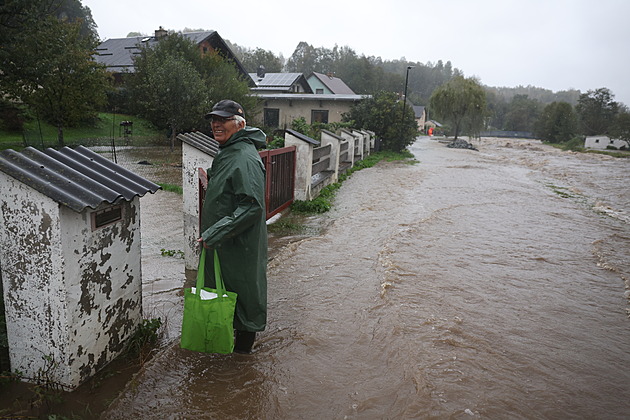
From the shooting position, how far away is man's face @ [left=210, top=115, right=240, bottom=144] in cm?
313

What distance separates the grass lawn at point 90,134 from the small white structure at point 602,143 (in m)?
44.2

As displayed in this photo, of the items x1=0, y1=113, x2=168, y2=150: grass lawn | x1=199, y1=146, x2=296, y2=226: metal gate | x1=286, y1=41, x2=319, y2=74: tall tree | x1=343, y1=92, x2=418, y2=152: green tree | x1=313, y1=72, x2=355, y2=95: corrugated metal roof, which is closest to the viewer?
x1=199, y1=146, x2=296, y2=226: metal gate

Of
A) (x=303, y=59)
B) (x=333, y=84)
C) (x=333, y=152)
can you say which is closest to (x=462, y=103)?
(x=333, y=84)

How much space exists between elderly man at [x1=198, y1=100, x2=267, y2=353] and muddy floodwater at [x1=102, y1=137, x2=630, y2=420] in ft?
2.03

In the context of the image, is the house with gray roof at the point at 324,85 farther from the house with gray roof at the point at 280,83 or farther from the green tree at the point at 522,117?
the green tree at the point at 522,117

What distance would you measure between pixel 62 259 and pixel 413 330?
10.4ft

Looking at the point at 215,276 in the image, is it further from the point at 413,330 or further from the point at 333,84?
the point at 333,84

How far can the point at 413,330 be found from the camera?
4348 millimetres

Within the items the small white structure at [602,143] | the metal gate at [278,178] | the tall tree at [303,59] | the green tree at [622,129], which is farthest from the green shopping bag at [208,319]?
the tall tree at [303,59]

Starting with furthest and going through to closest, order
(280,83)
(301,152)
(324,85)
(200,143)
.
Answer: (324,85)
(280,83)
(301,152)
(200,143)

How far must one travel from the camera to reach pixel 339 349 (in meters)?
3.90

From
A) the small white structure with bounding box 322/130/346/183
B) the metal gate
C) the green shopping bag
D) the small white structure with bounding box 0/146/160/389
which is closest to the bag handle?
the green shopping bag

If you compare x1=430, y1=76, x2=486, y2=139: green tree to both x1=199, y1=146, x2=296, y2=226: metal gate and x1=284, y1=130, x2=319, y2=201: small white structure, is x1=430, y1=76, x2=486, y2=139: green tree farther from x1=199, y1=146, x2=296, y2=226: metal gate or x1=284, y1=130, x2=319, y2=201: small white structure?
x1=199, y1=146, x2=296, y2=226: metal gate

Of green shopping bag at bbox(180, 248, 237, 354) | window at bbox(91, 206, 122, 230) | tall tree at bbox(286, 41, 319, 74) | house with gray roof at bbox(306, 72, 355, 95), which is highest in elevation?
tall tree at bbox(286, 41, 319, 74)
